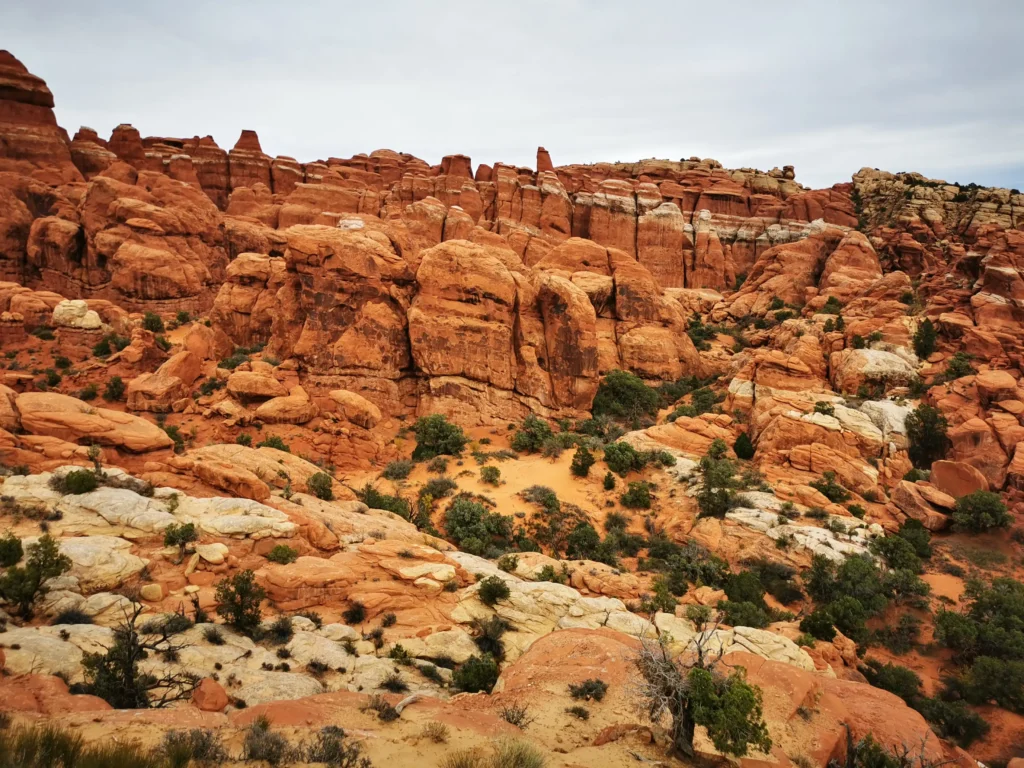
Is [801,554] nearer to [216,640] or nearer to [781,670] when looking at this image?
[781,670]

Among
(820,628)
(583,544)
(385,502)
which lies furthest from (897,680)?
(385,502)

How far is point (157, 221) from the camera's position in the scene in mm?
43812

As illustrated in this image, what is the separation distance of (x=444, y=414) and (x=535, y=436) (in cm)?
614

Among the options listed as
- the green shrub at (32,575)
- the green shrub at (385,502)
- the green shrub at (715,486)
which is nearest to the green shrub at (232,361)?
the green shrub at (385,502)

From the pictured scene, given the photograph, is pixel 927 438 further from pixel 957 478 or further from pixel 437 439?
pixel 437 439

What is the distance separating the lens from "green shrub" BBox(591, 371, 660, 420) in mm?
36031

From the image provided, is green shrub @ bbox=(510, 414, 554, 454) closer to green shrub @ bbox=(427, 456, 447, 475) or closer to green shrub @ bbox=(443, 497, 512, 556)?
green shrub @ bbox=(427, 456, 447, 475)

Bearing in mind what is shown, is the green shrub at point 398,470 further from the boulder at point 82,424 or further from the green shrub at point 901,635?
the green shrub at point 901,635

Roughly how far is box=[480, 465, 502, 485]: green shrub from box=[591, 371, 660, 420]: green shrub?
11.3 m

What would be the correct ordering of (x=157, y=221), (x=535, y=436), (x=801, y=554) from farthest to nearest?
1. (x=157, y=221)
2. (x=535, y=436)
3. (x=801, y=554)

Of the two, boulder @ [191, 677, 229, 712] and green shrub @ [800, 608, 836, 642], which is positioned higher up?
boulder @ [191, 677, 229, 712]

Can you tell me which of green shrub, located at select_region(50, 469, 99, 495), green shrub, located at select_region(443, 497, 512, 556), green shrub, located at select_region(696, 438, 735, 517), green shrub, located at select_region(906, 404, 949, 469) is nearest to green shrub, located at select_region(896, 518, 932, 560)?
green shrub, located at select_region(906, 404, 949, 469)

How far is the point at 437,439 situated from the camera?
1159 inches

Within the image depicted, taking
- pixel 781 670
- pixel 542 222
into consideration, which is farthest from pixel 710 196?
pixel 781 670
